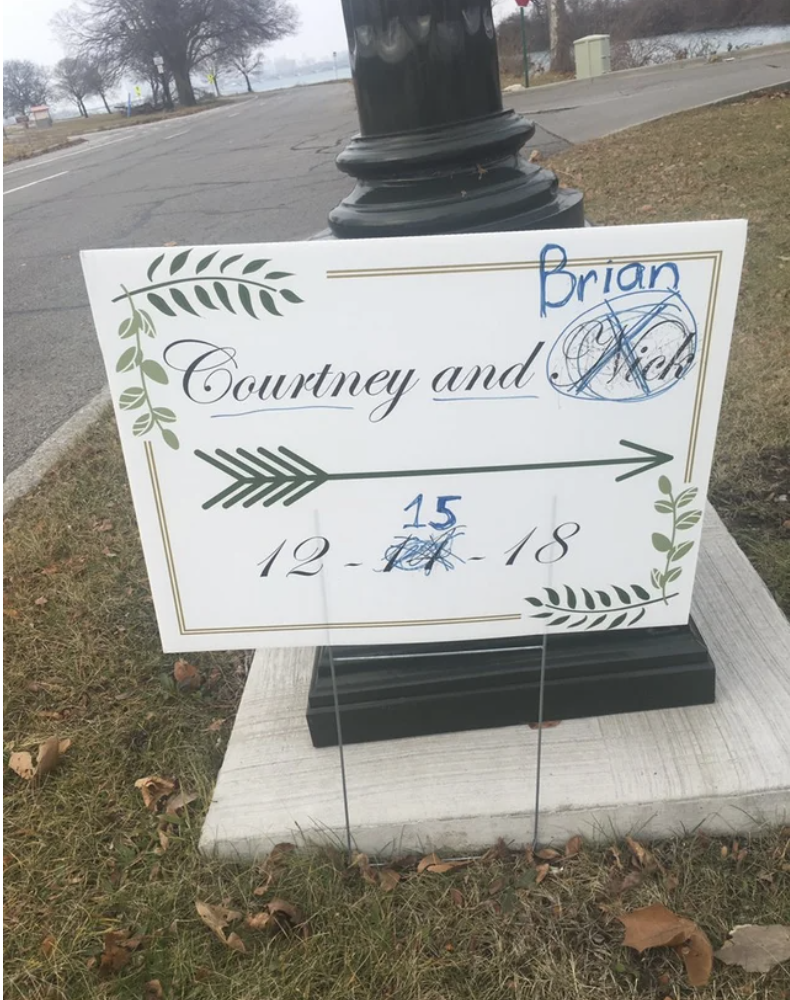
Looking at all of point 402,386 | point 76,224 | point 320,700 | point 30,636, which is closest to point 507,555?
point 402,386

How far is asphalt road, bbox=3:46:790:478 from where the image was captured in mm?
5137

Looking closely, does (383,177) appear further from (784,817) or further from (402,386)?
(784,817)

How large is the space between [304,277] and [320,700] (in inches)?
38.3

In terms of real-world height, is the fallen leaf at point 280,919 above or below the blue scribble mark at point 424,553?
below

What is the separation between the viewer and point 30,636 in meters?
2.55

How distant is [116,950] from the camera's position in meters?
1.60

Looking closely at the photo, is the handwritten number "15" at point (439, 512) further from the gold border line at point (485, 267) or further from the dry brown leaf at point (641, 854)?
the dry brown leaf at point (641, 854)

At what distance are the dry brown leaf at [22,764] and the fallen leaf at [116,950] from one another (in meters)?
0.57

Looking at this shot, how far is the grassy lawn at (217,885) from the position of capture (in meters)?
1.52

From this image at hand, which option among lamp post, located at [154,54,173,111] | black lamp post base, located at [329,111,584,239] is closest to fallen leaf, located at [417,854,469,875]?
black lamp post base, located at [329,111,584,239]

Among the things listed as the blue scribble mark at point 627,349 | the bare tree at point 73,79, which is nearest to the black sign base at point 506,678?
the blue scribble mark at point 627,349

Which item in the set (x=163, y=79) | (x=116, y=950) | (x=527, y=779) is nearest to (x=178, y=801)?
(x=116, y=950)

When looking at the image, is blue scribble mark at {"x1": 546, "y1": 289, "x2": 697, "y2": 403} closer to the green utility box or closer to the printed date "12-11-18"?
the printed date "12-11-18"

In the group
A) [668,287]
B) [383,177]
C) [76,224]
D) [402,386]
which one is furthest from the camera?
[76,224]
